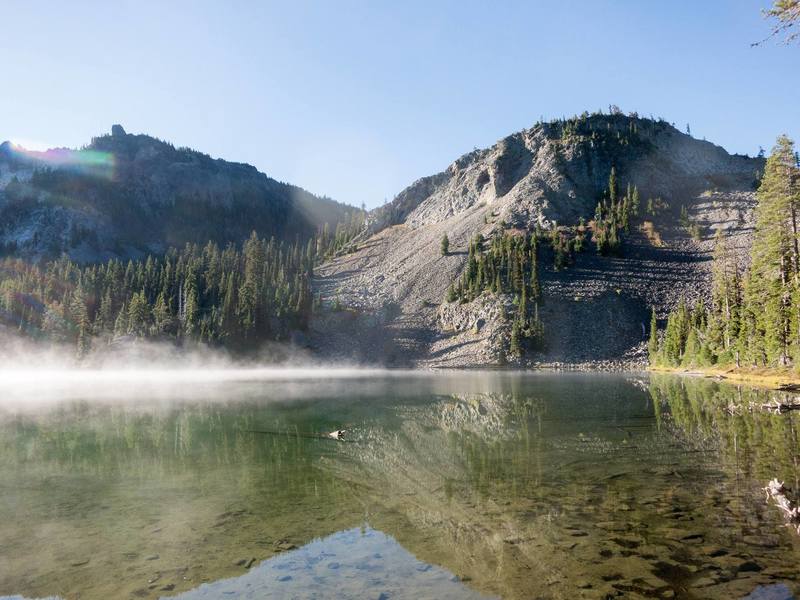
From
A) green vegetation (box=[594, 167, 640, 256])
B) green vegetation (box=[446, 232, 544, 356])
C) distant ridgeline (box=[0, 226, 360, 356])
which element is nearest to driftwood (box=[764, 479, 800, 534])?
green vegetation (box=[446, 232, 544, 356])

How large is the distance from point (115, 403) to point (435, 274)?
126664 millimetres

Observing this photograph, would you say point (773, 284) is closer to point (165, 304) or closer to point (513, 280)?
point (513, 280)

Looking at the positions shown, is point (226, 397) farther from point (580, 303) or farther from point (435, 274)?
point (435, 274)

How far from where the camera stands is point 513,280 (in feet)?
469

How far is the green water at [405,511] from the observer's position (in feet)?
35.1

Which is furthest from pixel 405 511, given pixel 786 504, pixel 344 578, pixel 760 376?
pixel 760 376

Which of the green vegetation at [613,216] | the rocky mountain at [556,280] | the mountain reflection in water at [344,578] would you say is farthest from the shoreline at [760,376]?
the green vegetation at [613,216]

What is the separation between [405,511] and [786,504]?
1043 centimetres

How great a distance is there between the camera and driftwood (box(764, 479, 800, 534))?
12734 millimetres

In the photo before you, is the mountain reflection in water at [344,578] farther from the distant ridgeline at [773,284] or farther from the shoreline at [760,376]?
the distant ridgeline at [773,284]

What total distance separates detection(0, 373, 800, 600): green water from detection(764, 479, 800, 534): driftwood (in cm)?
28

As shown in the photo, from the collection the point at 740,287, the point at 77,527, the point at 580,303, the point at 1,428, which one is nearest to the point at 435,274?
the point at 580,303

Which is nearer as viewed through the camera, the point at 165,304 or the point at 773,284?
the point at 773,284

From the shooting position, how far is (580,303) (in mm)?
136125
